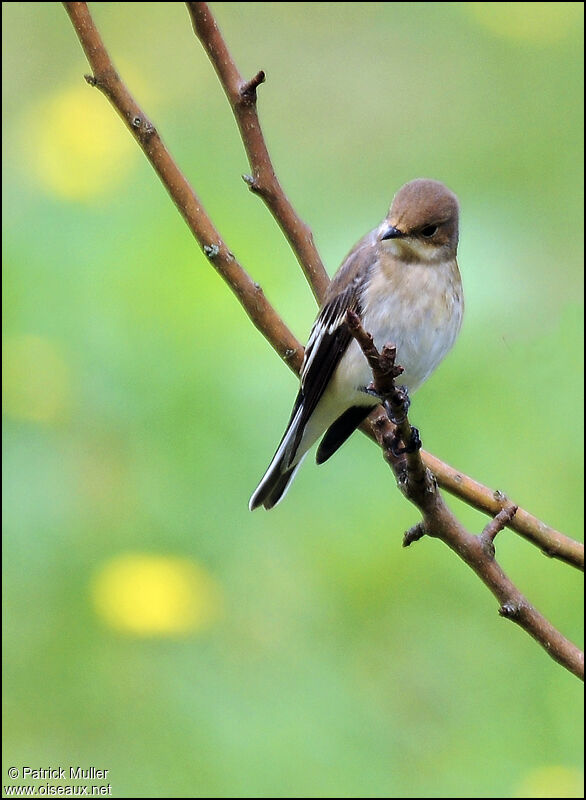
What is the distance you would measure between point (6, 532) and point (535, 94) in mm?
3167

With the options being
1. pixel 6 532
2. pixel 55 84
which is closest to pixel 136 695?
pixel 6 532

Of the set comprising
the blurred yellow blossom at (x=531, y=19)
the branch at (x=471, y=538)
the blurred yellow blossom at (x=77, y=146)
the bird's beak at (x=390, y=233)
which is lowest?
the branch at (x=471, y=538)

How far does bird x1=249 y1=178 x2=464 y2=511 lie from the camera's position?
8.93 ft

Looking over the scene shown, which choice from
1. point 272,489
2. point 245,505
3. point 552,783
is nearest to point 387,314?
point 272,489

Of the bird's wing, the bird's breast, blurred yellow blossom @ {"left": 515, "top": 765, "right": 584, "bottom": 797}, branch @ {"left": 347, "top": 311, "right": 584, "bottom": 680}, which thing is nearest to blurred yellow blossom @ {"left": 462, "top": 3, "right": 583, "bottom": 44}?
the bird's breast

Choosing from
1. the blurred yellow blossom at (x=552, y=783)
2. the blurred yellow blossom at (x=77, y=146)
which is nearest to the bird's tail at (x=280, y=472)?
the blurred yellow blossom at (x=552, y=783)

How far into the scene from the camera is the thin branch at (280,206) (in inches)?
85.2

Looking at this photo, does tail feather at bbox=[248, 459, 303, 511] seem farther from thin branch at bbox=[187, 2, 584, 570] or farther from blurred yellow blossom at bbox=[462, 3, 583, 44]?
blurred yellow blossom at bbox=[462, 3, 583, 44]

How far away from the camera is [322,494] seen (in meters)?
3.96

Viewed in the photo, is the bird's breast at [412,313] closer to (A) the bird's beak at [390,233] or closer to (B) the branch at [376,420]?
(A) the bird's beak at [390,233]

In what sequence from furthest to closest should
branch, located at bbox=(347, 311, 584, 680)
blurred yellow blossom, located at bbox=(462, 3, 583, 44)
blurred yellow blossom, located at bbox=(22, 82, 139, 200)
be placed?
blurred yellow blossom, located at bbox=(462, 3, 583, 44)
blurred yellow blossom, located at bbox=(22, 82, 139, 200)
branch, located at bbox=(347, 311, 584, 680)

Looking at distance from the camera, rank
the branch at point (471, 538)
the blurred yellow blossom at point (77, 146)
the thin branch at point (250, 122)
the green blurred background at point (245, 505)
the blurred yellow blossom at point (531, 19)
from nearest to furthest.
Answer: the branch at point (471, 538)
the thin branch at point (250, 122)
the green blurred background at point (245, 505)
the blurred yellow blossom at point (77, 146)
the blurred yellow blossom at point (531, 19)

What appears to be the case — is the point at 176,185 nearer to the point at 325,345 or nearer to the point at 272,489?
the point at 325,345

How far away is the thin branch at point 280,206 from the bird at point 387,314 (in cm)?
24
